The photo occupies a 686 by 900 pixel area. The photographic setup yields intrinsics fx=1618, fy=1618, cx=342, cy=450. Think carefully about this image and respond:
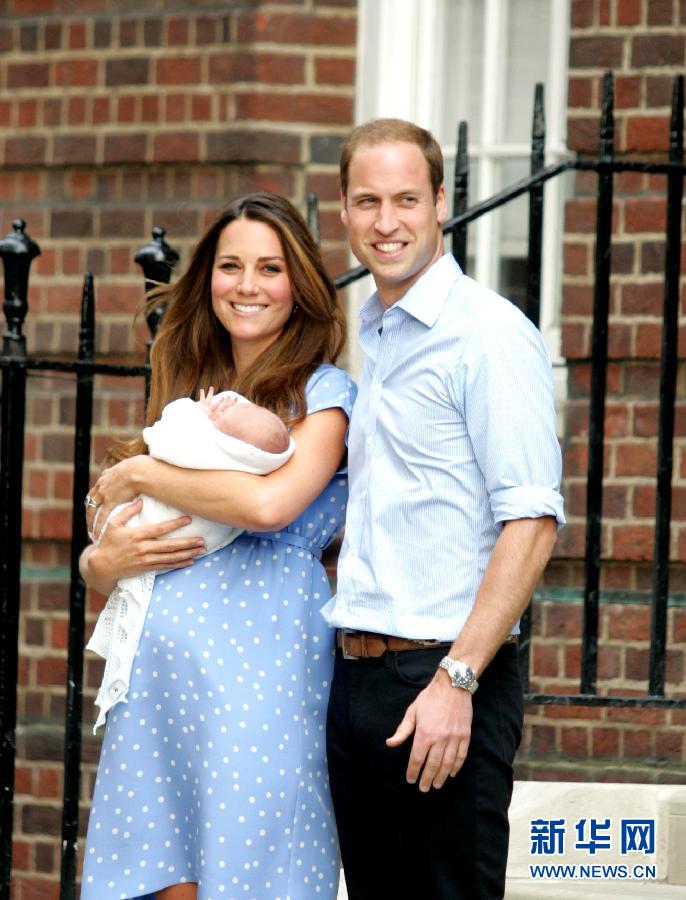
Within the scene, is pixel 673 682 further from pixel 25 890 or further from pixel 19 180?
pixel 19 180

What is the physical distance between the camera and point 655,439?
16.5 ft

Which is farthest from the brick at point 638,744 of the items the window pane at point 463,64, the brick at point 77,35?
the brick at point 77,35

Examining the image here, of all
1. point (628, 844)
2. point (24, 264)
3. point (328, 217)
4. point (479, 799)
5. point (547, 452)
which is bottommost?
point (628, 844)

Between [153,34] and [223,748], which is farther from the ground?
[153,34]

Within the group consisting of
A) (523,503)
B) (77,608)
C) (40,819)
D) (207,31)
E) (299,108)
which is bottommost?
(40,819)

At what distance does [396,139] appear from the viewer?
290 cm

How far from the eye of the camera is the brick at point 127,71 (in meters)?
5.51

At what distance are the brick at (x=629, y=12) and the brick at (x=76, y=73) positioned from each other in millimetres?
1782

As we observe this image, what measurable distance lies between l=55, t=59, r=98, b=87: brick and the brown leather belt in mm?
3181

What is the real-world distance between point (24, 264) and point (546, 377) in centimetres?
156

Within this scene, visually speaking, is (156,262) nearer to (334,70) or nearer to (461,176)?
(461,176)

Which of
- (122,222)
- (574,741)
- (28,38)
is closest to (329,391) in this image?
(574,741)

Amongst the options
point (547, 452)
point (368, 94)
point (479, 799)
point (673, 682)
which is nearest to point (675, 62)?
point (368, 94)

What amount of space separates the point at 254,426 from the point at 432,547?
0.43 m
